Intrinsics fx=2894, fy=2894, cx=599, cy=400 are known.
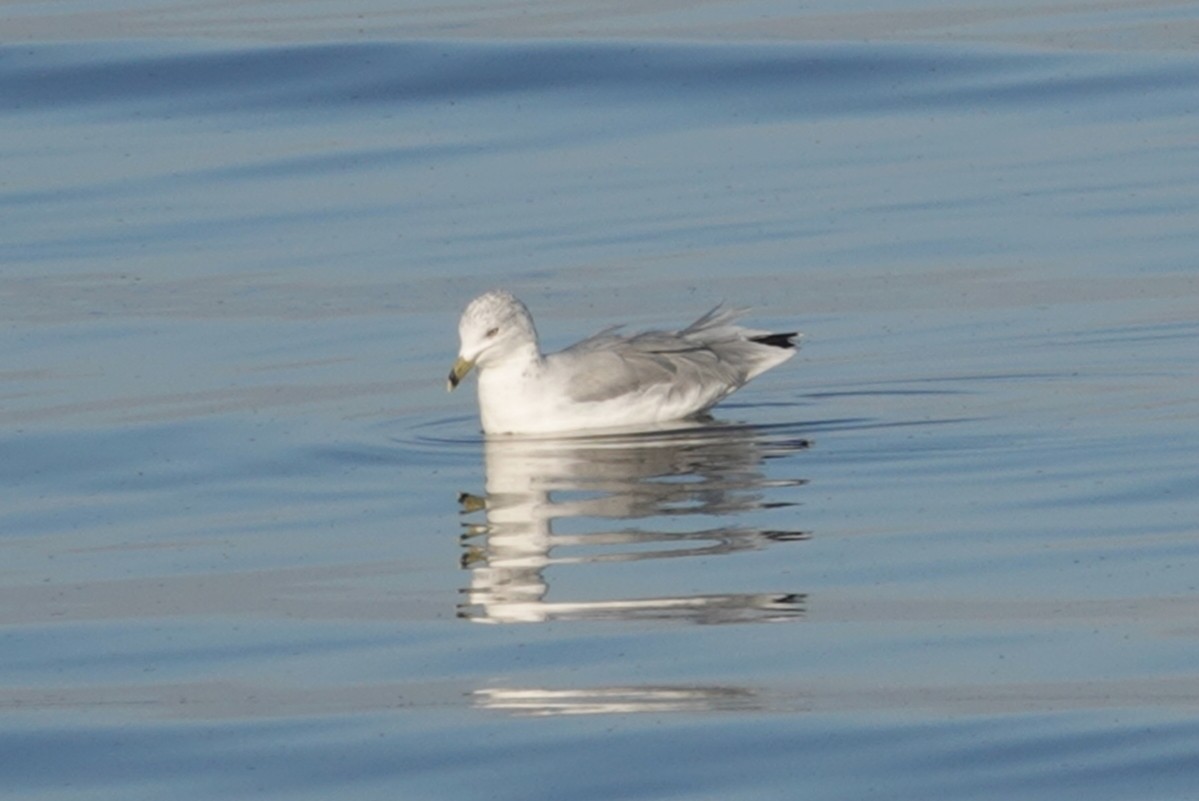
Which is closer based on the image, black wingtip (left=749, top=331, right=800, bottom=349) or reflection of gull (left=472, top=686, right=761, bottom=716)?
reflection of gull (left=472, top=686, right=761, bottom=716)

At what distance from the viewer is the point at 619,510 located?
12195 millimetres

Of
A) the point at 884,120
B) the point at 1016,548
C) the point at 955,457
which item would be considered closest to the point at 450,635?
the point at 1016,548

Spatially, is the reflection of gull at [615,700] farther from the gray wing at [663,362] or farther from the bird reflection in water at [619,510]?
the gray wing at [663,362]

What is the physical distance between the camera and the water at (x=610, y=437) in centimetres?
892

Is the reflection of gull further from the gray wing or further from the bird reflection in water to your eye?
the gray wing

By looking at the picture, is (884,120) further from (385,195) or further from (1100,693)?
(1100,693)

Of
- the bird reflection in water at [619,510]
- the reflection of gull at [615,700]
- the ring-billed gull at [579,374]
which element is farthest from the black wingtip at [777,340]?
the reflection of gull at [615,700]

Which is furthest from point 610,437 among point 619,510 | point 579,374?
point 619,510

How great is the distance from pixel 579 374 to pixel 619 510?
92.2 inches

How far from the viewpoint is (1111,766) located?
830cm

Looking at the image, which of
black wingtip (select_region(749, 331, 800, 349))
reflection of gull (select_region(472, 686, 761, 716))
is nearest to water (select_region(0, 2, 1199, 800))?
reflection of gull (select_region(472, 686, 761, 716))

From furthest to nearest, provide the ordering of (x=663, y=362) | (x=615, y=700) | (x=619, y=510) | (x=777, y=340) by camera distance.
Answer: (x=777, y=340)
(x=663, y=362)
(x=619, y=510)
(x=615, y=700)

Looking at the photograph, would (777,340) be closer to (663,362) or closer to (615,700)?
(663,362)

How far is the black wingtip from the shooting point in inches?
585
